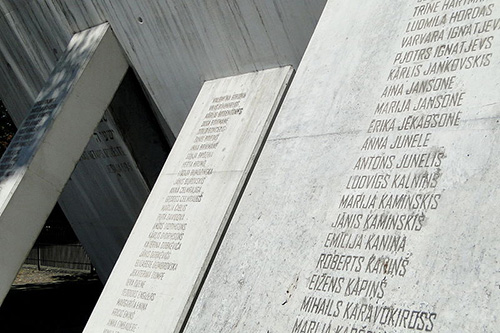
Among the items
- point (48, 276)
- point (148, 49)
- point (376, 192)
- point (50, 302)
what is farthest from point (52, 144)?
point (48, 276)

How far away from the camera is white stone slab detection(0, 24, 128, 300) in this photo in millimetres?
9742

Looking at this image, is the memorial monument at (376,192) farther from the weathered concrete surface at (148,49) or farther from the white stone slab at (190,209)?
the weathered concrete surface at (148,49)

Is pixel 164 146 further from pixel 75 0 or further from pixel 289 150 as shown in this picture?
pixel 289 150

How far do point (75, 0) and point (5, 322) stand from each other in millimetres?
6569

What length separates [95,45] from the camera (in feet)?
33.9

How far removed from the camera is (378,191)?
14.3 feet

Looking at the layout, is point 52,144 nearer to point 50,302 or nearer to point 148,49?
point 148,49

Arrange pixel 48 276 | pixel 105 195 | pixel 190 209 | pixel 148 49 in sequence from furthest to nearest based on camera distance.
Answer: pixel 48 276
pixel 105 195
pixel 148 49
pixel 190 209

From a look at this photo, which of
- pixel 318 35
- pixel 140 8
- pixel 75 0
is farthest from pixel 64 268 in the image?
pixel 318 35

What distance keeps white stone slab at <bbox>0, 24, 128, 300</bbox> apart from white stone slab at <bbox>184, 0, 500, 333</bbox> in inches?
199

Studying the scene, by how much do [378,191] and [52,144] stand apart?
20.5 feet

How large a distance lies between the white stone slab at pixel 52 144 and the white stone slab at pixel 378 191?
16.6 feet

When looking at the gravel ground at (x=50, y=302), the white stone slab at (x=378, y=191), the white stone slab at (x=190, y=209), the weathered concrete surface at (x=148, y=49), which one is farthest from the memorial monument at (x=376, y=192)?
the gravel ground at (x=50, y=302)

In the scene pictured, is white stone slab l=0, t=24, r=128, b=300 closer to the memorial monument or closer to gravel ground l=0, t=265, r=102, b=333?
the memorial monument
